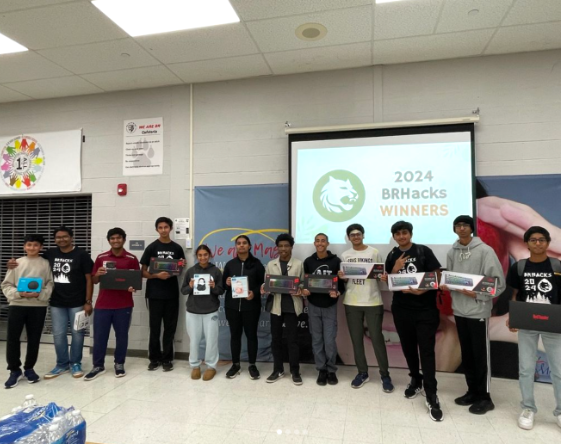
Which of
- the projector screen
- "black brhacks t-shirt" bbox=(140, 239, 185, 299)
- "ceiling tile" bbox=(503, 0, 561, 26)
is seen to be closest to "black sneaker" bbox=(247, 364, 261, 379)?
"black brhacks t-shirt" bbox=(140, 239, 185, 299)

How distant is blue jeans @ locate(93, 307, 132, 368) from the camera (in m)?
3.56

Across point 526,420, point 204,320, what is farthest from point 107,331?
point 526,420

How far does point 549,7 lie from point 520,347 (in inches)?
106

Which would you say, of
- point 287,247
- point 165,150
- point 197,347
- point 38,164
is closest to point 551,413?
point 287,247

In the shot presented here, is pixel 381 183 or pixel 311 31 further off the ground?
pixel 311 31

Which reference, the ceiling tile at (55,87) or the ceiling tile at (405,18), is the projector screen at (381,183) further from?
the ceiling tile at (55,87)

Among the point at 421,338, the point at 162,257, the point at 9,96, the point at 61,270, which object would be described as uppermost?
the point at 9,96

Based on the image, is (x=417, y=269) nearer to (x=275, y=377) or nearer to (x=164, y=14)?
(x=275, y=377)

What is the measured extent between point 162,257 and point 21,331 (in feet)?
4.83

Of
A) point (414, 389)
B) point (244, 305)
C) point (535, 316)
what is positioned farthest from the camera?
point (244, 305)

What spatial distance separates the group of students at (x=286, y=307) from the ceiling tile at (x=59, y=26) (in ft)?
6.04

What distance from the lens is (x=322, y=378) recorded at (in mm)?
3236

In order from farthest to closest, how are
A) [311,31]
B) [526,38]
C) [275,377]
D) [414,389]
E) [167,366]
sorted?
[167,366]
[275,377]
[526,38]
[311,31]
[414,389]

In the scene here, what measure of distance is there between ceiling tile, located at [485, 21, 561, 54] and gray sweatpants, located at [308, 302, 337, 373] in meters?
2.94
